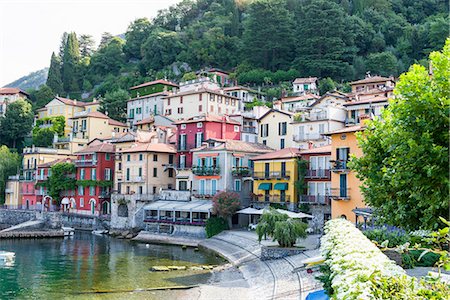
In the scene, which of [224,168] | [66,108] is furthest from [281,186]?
[66,108]

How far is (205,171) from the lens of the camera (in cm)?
4900

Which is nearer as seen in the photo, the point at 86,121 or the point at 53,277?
the point at 53,277

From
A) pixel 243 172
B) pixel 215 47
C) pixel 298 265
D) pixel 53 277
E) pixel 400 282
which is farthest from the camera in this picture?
pixel 215 47

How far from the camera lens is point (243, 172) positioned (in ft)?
159

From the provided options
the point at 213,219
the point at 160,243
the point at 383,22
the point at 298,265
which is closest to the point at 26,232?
the point at 160,243

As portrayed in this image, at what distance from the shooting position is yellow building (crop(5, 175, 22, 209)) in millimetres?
71875

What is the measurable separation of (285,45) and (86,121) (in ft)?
118

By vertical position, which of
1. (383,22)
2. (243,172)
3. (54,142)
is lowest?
(243,172)

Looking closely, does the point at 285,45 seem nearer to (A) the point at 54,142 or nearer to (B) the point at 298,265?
(A) the point at 54,142

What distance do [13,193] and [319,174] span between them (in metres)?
47.9

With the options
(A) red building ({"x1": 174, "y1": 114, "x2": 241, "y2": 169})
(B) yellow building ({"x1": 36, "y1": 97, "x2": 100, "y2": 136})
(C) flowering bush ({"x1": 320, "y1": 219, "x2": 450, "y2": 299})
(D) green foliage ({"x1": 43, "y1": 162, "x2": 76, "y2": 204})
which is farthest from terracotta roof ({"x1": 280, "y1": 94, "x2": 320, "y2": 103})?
(C) flowering bush ({"x1": 320, "y1": 219, "x2": 450, "y2": 299})

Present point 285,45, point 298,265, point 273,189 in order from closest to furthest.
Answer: point 298,265 → point 273,189 → point 285,45

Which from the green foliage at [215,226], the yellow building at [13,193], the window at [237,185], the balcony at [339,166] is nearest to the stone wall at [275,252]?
the balcony at [339,166]

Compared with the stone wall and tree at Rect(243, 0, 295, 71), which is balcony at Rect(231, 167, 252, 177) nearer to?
the stone wall
